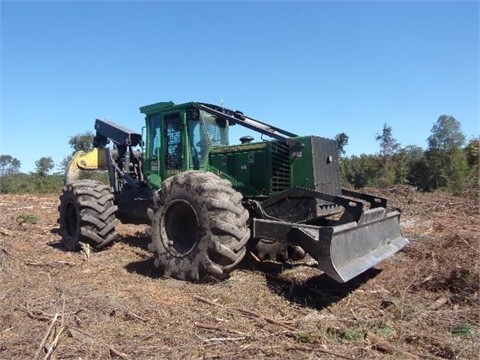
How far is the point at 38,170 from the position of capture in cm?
4612

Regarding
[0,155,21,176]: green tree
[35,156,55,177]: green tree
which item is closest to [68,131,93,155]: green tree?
[35,156,55,177]: green tree

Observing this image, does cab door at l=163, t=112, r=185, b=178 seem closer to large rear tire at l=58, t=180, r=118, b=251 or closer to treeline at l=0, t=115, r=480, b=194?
large rear tire at l=58, t=180, r=118, b=251

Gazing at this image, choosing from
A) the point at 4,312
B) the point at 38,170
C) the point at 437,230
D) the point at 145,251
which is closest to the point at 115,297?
the point at 4,312

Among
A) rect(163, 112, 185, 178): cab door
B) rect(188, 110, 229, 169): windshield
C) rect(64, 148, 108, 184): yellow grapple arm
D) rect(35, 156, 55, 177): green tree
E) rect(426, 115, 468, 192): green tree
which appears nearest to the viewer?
rect(188, 110, 229, 169): windshield

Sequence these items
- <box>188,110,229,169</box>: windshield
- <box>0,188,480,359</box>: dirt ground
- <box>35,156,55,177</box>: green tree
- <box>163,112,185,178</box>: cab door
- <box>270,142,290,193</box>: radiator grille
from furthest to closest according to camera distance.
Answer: <box>35,156,55,177</box>: green tree, <box>163,112,185,178</box>: cab door, <box>188,110,229,169</box>: windshield, <box>270,142,290,193</box>: radiator grille, <box>0,188,480,359</box>: dirt ground

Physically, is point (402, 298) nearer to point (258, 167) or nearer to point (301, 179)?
point (301, 179)

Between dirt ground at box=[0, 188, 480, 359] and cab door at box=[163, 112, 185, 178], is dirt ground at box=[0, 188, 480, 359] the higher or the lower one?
the lower one

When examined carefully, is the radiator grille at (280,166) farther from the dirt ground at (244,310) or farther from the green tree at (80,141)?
the green tree at (80,141)

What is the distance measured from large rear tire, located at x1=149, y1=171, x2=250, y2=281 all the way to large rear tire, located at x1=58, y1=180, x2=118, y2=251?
188cm

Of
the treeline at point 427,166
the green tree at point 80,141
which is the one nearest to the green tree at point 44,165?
the green tree at point 80,141

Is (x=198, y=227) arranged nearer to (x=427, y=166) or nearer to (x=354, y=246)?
(x=354, y=246)

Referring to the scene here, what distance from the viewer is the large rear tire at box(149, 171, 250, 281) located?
5.77 metres

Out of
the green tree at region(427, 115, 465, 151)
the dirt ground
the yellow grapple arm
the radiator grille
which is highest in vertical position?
the green tree at region(427, 115, 465, 151)

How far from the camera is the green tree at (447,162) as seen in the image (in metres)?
27.9
